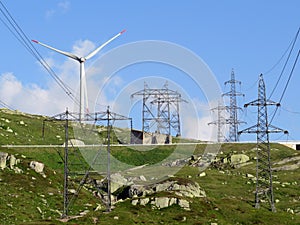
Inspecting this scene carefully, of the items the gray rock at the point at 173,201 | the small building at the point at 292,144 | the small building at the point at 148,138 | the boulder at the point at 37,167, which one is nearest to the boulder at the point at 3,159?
the boulder at the point at 37,167

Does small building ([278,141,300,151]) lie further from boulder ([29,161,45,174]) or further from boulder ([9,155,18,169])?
boulder ([9,155,18,169])

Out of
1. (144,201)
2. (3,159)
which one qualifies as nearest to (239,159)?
(144,201)

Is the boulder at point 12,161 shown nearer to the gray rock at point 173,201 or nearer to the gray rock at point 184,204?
the gray rock at point 173,201

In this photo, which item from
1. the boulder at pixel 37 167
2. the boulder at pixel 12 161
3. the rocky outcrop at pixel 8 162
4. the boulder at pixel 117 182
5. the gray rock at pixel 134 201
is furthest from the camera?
the boulder at pixel 117 182

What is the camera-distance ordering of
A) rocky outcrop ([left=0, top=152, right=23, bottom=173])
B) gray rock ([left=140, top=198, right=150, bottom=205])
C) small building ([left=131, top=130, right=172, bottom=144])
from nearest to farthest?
1. gray rock ([left=140, top=198, right=150, bottom=205])
2. rocky outcrop ([left=0, top=152, right=23, bottom=173])
3. small building ([left=131, top=130, right=172, bottom=144])

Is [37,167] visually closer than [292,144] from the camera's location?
Yes

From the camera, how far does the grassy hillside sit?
76.2 meters

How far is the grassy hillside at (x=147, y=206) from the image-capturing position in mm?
76250

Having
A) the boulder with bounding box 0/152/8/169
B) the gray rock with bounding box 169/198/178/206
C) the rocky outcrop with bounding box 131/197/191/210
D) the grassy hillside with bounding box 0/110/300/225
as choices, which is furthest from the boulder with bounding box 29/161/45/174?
the gray rock with bounding box 169/198/178/206

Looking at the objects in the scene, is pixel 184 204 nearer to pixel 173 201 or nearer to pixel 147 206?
pixel 173 201

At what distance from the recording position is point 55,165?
12556 cm

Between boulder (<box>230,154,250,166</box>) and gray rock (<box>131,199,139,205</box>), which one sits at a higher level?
boulder (<box>230,154,250,166</box>)

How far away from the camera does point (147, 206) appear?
82562mm

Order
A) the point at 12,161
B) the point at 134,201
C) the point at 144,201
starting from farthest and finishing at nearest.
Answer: the point at 12,161 → the point at 134,201 → the point at 144,201
